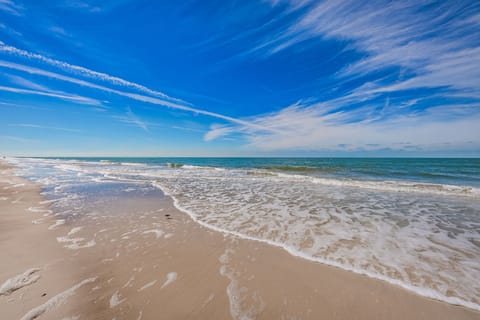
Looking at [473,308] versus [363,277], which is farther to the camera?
[363,277]

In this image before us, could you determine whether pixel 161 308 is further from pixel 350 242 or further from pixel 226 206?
pixel 226 206

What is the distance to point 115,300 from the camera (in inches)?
105

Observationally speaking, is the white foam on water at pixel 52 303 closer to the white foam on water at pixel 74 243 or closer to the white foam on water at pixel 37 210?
the white foam on water at pixel 74 243

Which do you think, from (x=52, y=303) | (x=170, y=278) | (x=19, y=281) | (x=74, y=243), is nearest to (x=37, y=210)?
(x=74, y=243)

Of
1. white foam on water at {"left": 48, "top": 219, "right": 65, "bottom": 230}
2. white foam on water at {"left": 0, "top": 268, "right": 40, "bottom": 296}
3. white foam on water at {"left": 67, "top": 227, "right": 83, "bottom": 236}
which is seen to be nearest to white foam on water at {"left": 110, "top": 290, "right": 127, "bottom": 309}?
white foam on water at {"left": 0, "top": 268, "right": 40, "bottom": 296}

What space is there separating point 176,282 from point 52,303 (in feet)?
4.99

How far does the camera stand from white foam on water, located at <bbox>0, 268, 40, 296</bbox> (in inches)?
108

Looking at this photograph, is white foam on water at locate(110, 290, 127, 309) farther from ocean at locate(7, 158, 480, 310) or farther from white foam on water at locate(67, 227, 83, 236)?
white foam on water at locate(67, 227, 83, 236)

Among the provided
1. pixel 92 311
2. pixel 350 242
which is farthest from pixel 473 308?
pixel 92 311

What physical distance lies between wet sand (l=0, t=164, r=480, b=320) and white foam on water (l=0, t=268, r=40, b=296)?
0.02 metres

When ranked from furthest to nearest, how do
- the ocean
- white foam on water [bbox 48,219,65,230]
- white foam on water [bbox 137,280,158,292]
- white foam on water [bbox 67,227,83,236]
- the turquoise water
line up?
1. the turquoise water
2. white foam on water [bbox 48,219,65,230]
3. white foam on water [bbox 67,227,83,236]
4. the ocean
5. white foam on water [bbox 137,280,158,292]

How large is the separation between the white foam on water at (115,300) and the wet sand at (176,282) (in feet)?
0.04

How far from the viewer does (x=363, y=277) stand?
331cm

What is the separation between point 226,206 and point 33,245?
5327mm
